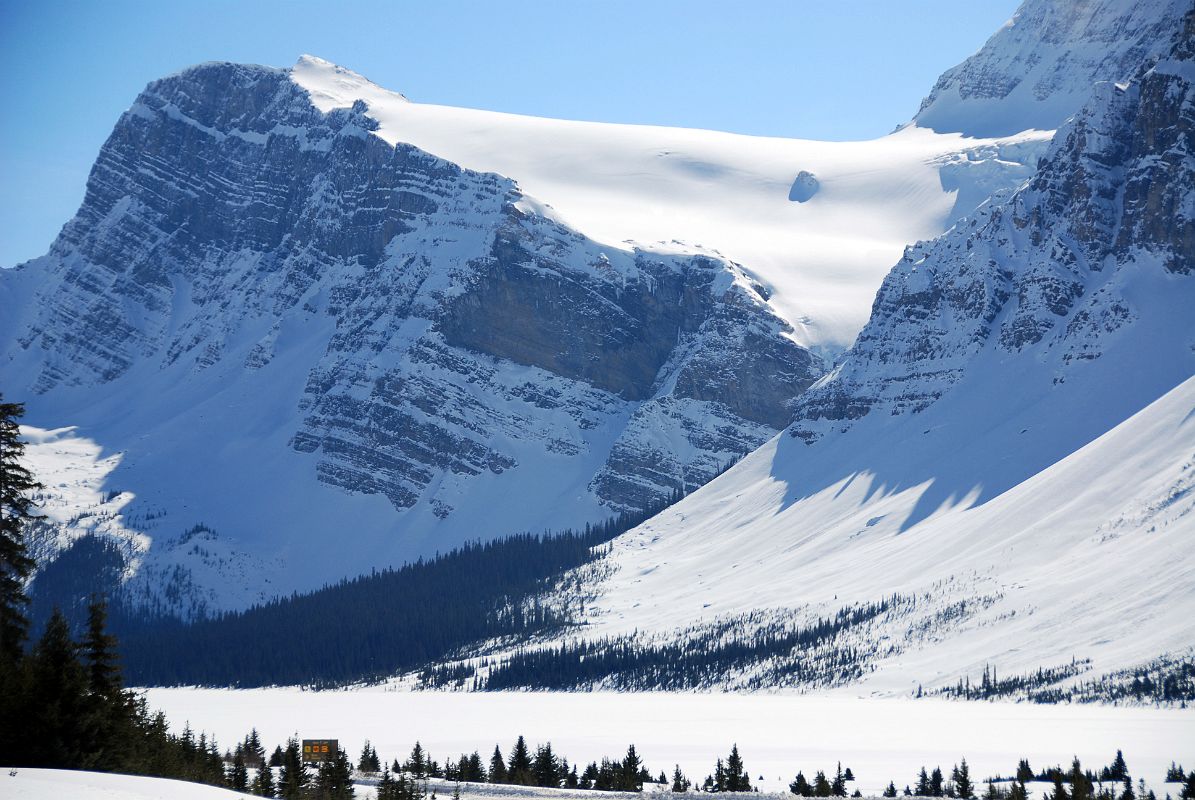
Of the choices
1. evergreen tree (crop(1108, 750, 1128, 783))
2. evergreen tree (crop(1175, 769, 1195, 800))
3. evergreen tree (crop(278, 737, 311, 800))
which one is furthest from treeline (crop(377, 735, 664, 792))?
evergreen tree (crop(1175, 769, 1195, 800))

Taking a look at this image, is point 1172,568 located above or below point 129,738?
above

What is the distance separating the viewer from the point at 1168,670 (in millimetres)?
162750

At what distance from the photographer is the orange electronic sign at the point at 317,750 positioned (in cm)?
9825

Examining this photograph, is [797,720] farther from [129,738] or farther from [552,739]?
[129,738]

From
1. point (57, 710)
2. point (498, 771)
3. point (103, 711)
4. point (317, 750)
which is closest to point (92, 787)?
point (57, 710)

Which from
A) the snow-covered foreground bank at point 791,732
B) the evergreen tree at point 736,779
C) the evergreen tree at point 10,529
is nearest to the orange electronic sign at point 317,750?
the evergreen tree at point 736,779

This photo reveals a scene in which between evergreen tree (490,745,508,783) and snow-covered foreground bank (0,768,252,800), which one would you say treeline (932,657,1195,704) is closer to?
evergreen tree (490,745,508,783)

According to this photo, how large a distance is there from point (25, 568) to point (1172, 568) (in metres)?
156

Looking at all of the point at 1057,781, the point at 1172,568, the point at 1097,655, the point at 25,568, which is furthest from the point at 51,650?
the point at 1172,568

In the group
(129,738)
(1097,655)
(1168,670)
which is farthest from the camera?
(1097,655)

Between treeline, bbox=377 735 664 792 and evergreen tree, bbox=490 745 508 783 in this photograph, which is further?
evergreen tree, bbox=490 745 508 783

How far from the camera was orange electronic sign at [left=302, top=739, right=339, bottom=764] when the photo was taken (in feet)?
322

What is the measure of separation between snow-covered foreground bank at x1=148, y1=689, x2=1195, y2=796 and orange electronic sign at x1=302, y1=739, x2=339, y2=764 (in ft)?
87.6

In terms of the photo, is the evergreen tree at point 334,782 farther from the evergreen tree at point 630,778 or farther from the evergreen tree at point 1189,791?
the evergreen tree at point 1189,791
